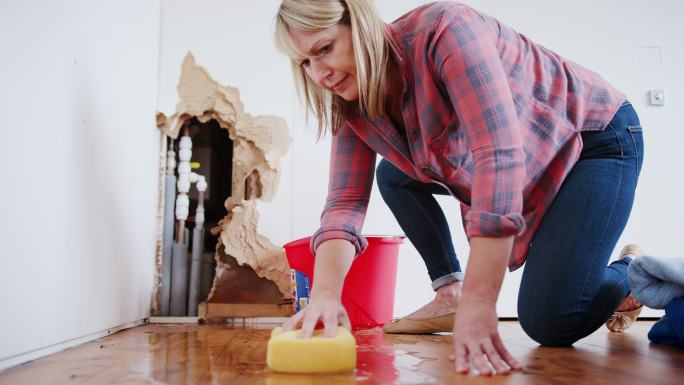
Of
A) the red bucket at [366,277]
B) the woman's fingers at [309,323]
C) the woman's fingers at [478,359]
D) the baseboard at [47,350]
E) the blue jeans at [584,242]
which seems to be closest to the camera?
the woman's fingers at [478,359]

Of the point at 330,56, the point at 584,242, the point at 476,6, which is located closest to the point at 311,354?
the point at 330,56

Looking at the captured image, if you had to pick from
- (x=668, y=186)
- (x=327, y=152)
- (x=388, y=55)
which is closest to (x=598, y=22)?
(x=668, y=186)

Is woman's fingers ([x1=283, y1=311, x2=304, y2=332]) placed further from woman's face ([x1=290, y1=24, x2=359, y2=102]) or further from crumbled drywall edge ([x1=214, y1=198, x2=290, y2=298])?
crumbled drywall edge ([x1=214, y1=198, x2=290, y2=298])

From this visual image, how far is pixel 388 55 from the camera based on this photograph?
116 cm

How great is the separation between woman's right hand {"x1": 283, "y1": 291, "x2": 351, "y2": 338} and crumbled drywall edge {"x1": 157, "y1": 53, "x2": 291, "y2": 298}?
1302 millimetres

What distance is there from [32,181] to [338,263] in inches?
27.0

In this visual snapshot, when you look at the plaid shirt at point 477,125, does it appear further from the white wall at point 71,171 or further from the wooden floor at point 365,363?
the white wall at point 71,171

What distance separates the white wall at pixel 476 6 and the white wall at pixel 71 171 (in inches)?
13.7

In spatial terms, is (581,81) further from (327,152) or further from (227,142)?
(227,142)

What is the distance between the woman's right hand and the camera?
99cm

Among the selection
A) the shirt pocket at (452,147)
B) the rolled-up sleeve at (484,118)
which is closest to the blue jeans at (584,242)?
the shirt pocket at (452,147)

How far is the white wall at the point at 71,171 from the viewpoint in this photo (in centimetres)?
113

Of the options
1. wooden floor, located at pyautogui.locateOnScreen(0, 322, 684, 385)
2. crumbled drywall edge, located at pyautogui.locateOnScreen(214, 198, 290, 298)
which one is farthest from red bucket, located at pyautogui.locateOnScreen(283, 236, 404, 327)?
wooden floor, located at pyautogui.locateOnScreen(0, 322, 684, 385)

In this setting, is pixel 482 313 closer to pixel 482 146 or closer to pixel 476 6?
pixel 482 146
